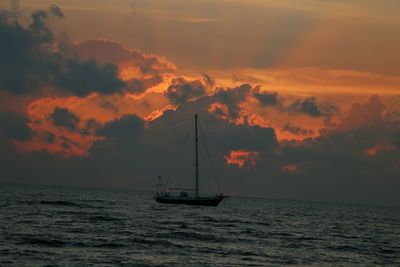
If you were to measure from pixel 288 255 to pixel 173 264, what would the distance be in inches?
547

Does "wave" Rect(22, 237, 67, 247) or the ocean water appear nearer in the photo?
the ocean water

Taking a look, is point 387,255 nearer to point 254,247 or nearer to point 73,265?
point 254,247

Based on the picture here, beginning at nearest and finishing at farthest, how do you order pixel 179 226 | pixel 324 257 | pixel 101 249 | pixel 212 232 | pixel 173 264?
pixel 173 264, pixel 101 249, pixel 324 257, pixel 212 232, pixel 179 226

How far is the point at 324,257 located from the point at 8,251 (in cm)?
2839

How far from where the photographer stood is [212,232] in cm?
8106

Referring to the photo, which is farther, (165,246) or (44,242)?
(165,246)

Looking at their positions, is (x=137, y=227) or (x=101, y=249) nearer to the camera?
(x=101, y=249)

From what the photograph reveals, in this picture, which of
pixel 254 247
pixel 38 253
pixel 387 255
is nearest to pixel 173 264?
pixel 38 253

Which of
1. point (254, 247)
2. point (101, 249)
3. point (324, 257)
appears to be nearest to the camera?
point (101, 249)

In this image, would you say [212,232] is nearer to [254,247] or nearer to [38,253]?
[254,247]

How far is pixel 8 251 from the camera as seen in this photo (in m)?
52.1

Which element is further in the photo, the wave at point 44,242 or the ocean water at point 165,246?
the wave at point 44,242

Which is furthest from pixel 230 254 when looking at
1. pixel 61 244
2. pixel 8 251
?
pixel 8 251

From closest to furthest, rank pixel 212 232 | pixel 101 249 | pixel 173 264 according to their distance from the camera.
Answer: pixel 173 264, pixel 101 249, pixel 212 232
